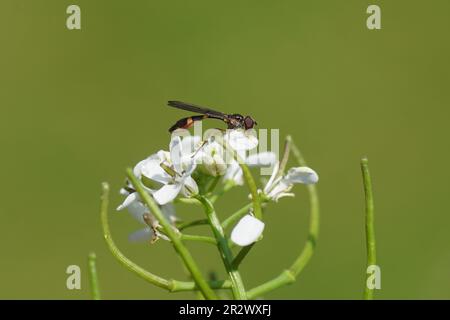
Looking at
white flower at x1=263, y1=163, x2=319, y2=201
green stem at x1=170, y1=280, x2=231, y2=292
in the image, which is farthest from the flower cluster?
green stem at x1=170, y1=280, x2=231, y2=292

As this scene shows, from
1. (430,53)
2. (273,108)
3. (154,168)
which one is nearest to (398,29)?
(430,53)

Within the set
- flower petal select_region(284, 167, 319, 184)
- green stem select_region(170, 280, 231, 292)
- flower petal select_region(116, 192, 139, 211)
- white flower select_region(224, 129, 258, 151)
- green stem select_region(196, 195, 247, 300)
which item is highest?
white flower select_region(224, 129, 258, 151)

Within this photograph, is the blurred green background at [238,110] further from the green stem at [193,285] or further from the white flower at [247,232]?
the white flower at [247,232]

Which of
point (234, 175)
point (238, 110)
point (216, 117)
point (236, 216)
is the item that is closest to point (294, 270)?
point (236, 216)

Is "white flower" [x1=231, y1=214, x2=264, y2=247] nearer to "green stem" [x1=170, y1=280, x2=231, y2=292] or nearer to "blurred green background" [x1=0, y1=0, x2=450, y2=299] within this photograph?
"green stem" [x1=170, y1=280, x2=231, y2=292]

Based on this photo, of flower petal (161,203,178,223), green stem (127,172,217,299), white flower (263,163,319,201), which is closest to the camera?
green stem (127,172,217,299)

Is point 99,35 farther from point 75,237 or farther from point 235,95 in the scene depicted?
point 75,237
